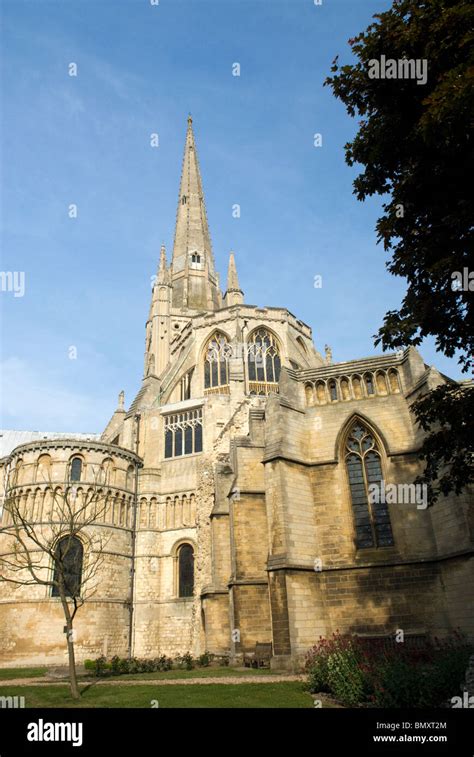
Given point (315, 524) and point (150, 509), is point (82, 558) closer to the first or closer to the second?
point (150, 509)

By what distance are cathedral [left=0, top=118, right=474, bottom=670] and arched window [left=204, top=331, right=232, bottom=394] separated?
0.12 metres

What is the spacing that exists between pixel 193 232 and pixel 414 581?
182 ft

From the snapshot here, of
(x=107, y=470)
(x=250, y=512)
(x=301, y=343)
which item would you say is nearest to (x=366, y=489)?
(x=250, y=512)

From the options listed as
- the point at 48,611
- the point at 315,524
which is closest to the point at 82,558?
the point at 48,611

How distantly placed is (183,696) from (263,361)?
1231 inches

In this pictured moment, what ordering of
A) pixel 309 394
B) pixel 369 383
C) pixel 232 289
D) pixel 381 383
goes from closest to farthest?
pixel 381 383
pixel 369 383
pixel 309 394
pixel 232 289

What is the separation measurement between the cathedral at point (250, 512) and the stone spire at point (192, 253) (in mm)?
13642

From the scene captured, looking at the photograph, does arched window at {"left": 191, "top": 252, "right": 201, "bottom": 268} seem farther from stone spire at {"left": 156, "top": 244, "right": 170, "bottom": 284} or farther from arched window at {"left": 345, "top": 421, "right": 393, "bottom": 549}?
arched window at {"left": 345, "top": 421, "right": 393, "bottom": 549}

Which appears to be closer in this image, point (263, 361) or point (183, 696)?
point (183, 696)

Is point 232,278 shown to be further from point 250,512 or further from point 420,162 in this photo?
Result: point 420,162

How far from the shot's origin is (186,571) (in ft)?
105

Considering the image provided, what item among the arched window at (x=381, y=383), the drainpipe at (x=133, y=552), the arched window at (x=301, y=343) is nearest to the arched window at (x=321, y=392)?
the arched window at (x=381, y=383)

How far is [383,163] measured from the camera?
34.5 ft

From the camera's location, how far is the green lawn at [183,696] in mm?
10062
